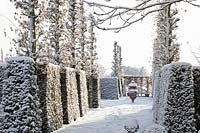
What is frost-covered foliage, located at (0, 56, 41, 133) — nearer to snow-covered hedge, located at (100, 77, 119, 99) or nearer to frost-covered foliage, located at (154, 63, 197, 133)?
frost-covered foliage, located at (154, 63, 197, 133)

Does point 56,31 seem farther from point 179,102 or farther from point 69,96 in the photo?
point 179,102

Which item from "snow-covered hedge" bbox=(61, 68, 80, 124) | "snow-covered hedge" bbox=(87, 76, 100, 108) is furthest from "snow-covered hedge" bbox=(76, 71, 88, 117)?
"snow-covered hedge" bbox=(87, 76, 100, 108)

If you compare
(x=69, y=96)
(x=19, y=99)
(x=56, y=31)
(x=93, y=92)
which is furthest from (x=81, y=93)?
(x=19, y=99)

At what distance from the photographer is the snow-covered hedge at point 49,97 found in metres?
12.3

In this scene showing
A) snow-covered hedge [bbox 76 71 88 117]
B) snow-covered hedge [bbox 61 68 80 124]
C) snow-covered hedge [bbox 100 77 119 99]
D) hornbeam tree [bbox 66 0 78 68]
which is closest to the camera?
snow-covered hedge [bbox 61 68 80 124]

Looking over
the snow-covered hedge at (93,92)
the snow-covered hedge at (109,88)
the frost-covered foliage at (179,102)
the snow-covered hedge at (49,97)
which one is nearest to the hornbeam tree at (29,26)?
the snow-covered hedge at (49,97)

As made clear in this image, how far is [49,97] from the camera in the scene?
1288cm

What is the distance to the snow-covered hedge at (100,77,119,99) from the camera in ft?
119

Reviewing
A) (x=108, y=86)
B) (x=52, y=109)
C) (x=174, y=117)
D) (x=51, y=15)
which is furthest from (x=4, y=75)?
(x=108, y=86)

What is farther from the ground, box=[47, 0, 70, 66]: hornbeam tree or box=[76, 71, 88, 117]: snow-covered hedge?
box=[47, 0, 70, 66]: hornbeam tree

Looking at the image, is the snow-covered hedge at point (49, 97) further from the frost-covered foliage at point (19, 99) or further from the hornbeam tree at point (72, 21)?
the hornbeam tree at point (72, 21)

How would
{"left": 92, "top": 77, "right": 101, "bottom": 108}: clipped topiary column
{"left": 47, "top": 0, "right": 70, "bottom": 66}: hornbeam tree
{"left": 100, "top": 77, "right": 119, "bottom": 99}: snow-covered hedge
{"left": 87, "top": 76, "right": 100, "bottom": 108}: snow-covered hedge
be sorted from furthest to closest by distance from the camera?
1. {"left": 100, "top": 77, "right": 119, "bottom": 99}: snow-covered hedge
2. {"left": 92, "top": 77, "right": 101, "bottom": 108}: clipped topiary column
3. {"left": 87, "top": 76, "right": 100, "bottom": 108}: snow-covered hedge
4. {"left": 47, "top": 0, "right": 70, "bottom": 66}: hornbeam tree

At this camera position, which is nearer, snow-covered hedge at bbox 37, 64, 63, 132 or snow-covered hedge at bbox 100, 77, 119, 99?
snow-covered hedge at bbox 37, 64, 63, 132

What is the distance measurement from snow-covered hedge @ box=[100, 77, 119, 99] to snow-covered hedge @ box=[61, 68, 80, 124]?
58.2 ft
